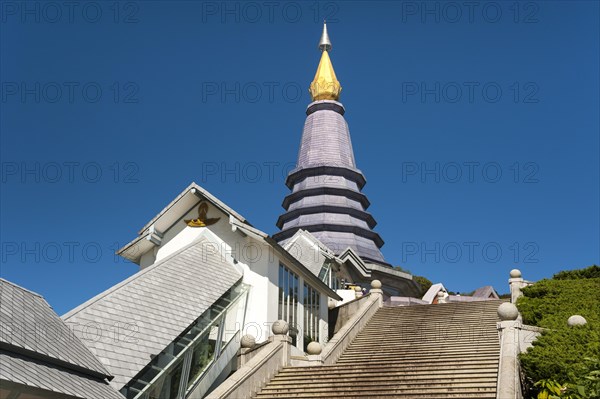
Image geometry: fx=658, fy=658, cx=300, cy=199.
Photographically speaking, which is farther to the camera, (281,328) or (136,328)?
(281,328)

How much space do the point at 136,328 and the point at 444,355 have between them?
8.10 metres

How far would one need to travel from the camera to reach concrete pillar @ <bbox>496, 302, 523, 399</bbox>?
12.8 m

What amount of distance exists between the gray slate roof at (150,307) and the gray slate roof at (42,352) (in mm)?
1034

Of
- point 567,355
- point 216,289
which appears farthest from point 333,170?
point 567,355

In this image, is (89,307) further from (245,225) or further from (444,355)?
(444,355)

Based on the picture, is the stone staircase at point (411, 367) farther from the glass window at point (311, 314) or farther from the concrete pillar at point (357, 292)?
the concrete pillar at point (357, 292)

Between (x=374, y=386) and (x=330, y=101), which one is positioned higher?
(x=330, y=101)

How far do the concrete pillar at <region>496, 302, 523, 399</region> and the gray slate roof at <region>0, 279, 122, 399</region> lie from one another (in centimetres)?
768

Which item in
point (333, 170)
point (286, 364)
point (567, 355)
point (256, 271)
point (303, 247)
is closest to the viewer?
point (567, 355)

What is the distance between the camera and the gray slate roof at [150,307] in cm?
1535

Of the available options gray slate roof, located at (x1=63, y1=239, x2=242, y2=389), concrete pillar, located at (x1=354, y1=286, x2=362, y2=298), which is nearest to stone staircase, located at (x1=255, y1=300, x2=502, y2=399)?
gray slate roof, located at (x1=63, y1=239, x2=242, y2=389)

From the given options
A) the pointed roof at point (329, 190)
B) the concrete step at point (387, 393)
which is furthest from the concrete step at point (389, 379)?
the pointed roof at point (329, 190)

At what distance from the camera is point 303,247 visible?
113 ft

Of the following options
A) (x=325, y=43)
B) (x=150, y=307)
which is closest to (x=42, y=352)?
(x=150, y=307)
